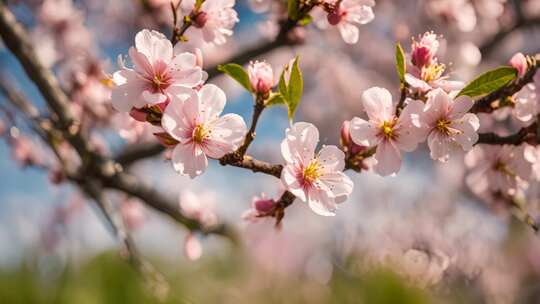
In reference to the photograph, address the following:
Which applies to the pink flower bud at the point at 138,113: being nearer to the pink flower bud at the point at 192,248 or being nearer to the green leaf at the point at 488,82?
the green leaf at the point at 488,82

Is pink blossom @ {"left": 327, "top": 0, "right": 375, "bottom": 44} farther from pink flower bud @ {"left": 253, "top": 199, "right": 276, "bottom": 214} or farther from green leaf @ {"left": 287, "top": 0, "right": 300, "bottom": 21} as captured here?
pink flower bud @ {"left": 253, "top": 199, "right": 276, "bottom": 214}

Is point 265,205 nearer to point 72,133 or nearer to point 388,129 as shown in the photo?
point 388,129

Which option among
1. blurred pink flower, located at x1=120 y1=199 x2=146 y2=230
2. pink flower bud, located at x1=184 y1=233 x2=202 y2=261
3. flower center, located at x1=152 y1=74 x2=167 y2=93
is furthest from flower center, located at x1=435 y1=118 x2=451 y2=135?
blurred pink flower, located at x1=120 y1=199 x2=146 y2=230

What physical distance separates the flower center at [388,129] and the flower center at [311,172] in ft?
0.42

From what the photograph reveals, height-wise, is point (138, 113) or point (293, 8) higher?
point (293, 8)

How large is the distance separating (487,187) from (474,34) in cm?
265

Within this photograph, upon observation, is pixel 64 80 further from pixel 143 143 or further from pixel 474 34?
pixel 474 34

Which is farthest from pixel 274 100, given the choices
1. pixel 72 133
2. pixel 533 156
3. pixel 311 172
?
pixel 72 133

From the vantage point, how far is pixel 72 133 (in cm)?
135

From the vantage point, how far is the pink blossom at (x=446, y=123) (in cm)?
79

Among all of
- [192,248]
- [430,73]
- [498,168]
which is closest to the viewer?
[430,73]

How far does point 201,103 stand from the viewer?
2.45ft

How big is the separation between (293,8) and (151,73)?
322mm

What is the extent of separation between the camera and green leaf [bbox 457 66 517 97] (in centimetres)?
80
